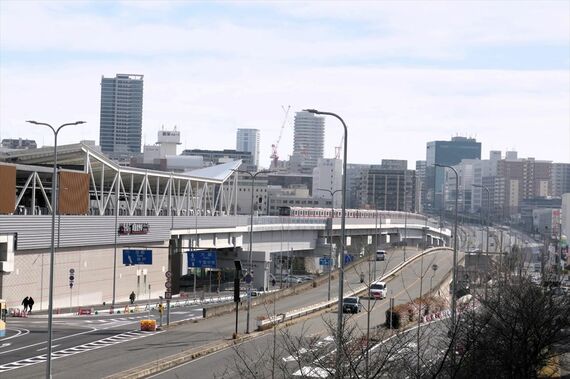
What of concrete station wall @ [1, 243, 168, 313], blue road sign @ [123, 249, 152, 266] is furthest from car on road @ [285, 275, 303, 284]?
blue road sign @ [123, 249, 152, 266]

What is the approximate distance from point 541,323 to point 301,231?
97.5m

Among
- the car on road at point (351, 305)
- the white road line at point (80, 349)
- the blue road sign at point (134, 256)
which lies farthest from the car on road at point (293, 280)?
the white road line at point (80, 349)

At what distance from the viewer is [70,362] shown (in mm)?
41094

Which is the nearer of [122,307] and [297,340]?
[297,340]

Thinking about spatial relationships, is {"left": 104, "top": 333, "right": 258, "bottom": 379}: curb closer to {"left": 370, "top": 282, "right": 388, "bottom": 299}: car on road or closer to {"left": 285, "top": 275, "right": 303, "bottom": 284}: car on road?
{"left": 370, "top": 282, "right": 388, "bottom": 299}: car on road

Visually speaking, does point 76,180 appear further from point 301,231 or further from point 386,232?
point 386,232

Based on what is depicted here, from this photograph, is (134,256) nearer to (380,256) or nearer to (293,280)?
(293,280)

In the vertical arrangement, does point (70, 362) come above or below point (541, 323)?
below

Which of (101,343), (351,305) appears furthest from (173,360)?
(351,305)

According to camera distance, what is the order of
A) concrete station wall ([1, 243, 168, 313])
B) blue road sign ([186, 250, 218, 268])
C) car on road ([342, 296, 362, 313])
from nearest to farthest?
car on road ([342, 296, 362, 313]) < concrete station wall ([1, 243, 168, 313]) < blue road sign ([186, 250, 218, 268])

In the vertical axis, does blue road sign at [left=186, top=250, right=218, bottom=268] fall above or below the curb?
above

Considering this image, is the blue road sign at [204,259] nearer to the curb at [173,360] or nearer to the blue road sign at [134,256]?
the blue road sign at [134,256]

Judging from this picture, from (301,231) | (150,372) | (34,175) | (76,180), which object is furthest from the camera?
(301,231)

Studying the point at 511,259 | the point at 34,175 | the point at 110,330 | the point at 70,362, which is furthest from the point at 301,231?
the point at 70,362
